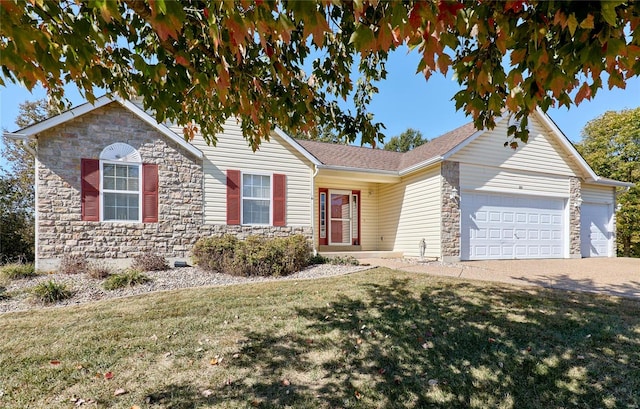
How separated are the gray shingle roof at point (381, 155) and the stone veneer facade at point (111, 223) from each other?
174 inches

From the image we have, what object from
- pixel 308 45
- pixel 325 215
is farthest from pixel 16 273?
pixel 325 215

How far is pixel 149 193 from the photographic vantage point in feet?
29.0

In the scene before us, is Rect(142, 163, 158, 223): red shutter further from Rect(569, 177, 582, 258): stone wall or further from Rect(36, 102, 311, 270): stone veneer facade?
Rect(569, 177, 582, 258): stone wall

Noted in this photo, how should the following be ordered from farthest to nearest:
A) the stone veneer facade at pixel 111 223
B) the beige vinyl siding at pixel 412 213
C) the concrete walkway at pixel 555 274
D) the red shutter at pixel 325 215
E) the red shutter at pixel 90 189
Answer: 1. the red shutter at pixel 325 215
2. the beige vinyl siding at pixel 412 213
3. the red shutter at pixel 90 189
4. the stone veneer facade at pixel 111 223
5. the concrete walkway at pixel 555 274

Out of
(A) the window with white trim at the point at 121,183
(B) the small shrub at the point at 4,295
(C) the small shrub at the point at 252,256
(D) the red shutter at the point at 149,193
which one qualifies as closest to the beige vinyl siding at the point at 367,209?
(C) the small shrub at the point at 252,256

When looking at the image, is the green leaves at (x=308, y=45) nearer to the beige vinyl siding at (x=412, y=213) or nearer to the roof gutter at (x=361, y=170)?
the roof gutter at (x=361, y=170)

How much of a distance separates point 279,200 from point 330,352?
7141mm

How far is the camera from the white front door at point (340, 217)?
12422 millimetres

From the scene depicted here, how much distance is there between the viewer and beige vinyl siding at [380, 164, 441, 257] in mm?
10297

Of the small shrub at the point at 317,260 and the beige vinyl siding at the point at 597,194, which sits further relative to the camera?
the beige vinyl siding at the point at 597,194

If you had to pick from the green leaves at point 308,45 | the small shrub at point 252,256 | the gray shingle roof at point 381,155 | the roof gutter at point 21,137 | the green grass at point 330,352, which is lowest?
the green grass at point 330,352

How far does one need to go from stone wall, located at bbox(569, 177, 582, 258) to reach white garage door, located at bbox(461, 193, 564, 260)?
0.30 m

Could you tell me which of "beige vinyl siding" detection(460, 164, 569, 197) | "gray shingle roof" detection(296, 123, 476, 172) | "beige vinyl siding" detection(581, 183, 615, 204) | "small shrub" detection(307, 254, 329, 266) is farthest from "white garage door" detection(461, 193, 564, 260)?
"small shrub" detection(307, 254, 329, 266)

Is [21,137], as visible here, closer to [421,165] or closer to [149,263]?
[149,263]
